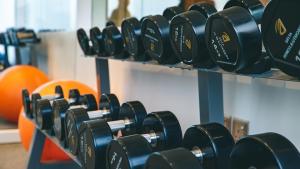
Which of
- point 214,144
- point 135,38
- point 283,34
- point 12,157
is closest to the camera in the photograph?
point 283,34

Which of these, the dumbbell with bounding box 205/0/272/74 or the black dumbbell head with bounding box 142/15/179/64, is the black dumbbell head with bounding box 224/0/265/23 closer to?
the dumbbell with bounding box 205/0/272/74

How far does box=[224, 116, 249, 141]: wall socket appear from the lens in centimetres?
123

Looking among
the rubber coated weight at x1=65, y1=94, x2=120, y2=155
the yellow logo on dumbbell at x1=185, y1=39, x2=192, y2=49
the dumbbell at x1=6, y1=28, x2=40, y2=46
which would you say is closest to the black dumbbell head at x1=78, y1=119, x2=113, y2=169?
the rubber coated weight at x1=65, y1=94, x2=120, y2=155

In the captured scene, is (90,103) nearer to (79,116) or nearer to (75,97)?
(75,97)

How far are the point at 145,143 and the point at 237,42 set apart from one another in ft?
1.21

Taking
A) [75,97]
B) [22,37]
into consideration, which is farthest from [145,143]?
[22,37]

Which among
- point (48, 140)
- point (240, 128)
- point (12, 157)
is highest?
point (240, 128)

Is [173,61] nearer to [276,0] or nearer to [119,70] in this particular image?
[276,0]

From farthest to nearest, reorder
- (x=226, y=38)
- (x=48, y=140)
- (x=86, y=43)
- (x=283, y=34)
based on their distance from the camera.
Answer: (x=48, y=140) < (x=86, y=43) < (x=226, y=38) < (x=283, y=34)

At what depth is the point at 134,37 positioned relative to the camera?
119 centimetres

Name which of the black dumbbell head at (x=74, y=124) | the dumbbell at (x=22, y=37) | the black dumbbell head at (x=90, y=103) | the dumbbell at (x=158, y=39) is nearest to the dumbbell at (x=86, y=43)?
the black dumbbell head at (x=90, y=103)

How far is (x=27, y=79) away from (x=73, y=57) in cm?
42

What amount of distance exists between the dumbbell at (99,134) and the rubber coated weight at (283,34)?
59cm

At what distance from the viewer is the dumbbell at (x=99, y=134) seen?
1.06 metres
